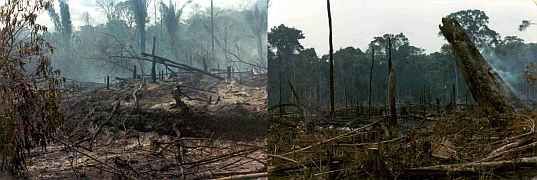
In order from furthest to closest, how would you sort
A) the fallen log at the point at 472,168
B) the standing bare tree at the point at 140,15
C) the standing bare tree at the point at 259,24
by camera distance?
the fallen log at the point at 472,168
the standing bare tree at the point at 259,24
the standing bare tree at the point at 140,15

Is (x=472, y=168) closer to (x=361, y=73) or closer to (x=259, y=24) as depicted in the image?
(x=361, y=73)

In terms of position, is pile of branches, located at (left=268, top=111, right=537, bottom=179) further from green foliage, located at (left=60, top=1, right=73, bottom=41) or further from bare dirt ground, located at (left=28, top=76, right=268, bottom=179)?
green foliage, located at (left=60, top=1, right=73, bottom=41)

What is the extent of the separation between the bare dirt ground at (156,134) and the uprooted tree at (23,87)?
7 centimetres

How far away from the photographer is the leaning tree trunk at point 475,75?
5.11m

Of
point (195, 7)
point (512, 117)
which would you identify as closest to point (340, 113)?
point (512, 117)

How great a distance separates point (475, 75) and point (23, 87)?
340 centimetres

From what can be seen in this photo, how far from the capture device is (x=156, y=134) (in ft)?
11.8

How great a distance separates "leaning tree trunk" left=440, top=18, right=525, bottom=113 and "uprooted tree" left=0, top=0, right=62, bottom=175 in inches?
120

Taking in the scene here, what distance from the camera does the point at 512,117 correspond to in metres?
5.11

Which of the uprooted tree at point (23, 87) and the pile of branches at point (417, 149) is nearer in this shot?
the uprooted tree at point (23, 87)

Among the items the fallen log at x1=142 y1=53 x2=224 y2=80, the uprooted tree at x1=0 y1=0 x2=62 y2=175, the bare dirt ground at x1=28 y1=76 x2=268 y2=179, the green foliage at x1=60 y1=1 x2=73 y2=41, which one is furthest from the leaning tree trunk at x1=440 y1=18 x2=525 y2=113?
the uprooted tree at x1=0 y1=0 x2=62 y2=175

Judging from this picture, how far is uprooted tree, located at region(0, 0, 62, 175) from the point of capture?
11.1 feet

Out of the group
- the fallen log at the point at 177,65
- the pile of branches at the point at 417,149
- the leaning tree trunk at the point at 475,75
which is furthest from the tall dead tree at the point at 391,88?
the fallen log at the point at 177,65

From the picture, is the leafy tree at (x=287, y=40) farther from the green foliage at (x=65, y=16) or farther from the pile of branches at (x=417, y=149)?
the green foliage at (x=65, y=16)
